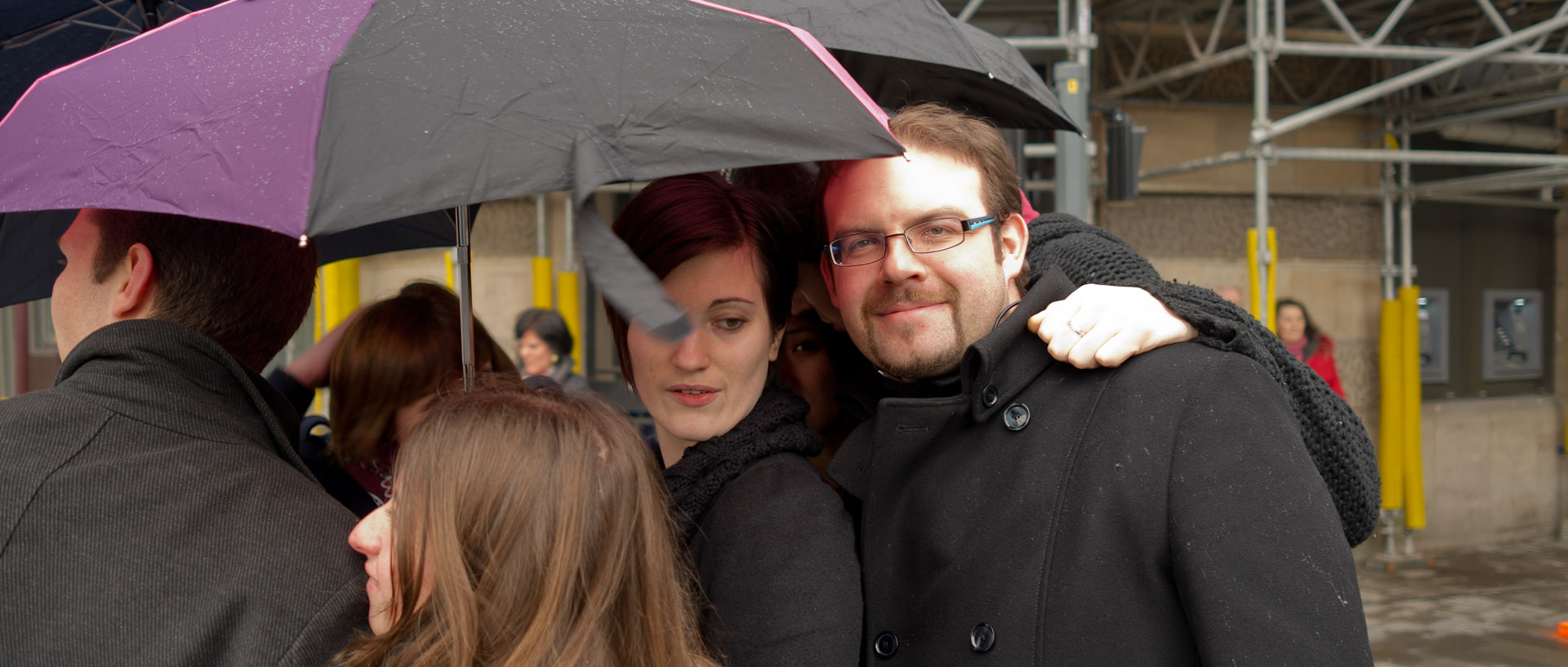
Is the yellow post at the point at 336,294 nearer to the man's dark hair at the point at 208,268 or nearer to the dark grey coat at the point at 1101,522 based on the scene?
the man's dark hair at the point at 208,268

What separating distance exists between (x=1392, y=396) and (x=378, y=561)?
8.34 meters

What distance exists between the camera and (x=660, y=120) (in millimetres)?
1131

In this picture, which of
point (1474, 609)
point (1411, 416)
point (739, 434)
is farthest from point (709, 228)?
point (1411, 416)

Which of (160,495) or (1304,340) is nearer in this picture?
(160,495)

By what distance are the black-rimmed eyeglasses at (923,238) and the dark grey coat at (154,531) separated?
808 mm

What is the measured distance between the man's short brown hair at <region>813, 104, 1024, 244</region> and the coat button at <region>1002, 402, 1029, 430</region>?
0.92 feet

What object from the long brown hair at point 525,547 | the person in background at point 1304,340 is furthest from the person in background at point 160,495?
the person in background at point 1304,340

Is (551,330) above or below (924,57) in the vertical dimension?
below

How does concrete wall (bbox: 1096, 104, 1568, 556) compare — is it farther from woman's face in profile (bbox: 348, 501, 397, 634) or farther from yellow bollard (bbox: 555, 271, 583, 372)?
woman's face in profile (bbox: 348, 501, 397, 634)

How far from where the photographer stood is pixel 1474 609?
6.98 m

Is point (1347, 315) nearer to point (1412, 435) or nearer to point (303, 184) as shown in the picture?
point (1412, 435)

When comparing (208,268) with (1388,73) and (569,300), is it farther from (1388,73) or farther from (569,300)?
(1388,73)

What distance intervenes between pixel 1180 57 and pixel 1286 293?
1899 millimetres

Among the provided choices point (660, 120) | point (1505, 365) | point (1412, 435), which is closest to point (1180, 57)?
point (1412, 435)
